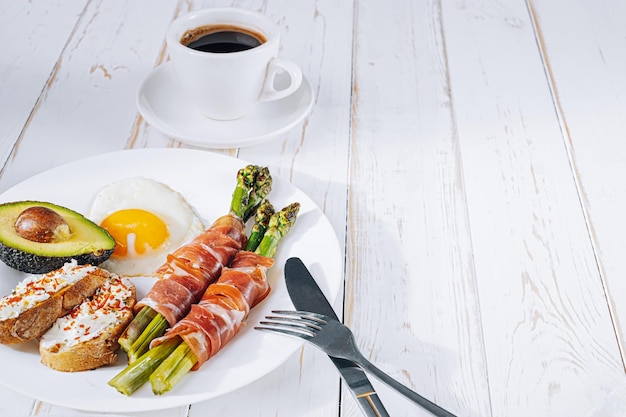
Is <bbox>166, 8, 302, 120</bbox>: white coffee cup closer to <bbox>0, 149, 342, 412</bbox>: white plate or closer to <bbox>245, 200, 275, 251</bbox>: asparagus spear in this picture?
<bbox>0, 149, 342, 412</bbox>: white plate

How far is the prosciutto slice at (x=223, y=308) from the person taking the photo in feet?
4.25

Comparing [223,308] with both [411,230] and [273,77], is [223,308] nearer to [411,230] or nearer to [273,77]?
[411,230]

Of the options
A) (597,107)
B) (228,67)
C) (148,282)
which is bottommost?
(148,282)

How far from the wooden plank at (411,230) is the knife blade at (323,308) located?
0.40 feet

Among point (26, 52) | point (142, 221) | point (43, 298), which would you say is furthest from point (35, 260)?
point (26, 52)

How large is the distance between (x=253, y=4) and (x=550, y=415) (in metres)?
2.05

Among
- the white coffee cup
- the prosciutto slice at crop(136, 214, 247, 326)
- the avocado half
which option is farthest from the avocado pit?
the white coffee cup

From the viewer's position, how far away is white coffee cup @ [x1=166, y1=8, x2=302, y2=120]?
6.35ft

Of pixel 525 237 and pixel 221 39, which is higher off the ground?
pixel 221 39

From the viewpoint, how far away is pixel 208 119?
2.10m

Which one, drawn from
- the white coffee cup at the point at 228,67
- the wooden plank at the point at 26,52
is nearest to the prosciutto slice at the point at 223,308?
the white coffee cup at the point at 228,67

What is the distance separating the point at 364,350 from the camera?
149 centimetres

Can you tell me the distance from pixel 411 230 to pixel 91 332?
0.87 metres

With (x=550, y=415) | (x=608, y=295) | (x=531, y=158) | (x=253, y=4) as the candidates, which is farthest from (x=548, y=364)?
(x=253, y=4)
